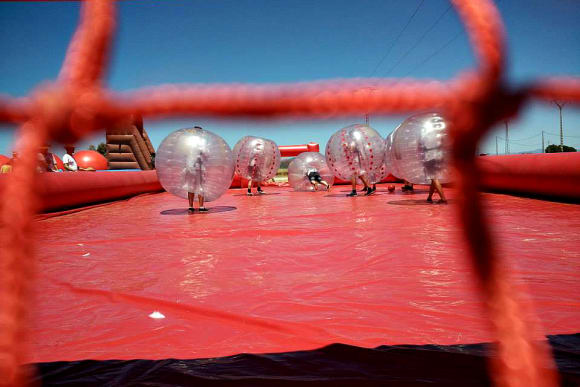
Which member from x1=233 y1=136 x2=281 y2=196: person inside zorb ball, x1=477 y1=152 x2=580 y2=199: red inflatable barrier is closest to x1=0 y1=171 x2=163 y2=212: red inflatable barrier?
x1=233 y1=136 x2=281 y2=196: person inside zorb ball

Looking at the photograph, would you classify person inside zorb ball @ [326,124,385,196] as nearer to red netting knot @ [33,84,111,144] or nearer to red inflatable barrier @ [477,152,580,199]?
red inflatable barrier @ [477,152,580,199]

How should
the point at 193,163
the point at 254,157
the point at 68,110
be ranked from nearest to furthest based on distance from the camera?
1. the point at 68,110
2. the point at 193,163
3. the point at 254,157

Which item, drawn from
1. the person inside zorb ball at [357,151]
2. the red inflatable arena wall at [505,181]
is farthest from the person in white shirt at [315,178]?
the red inflatable arena wall at [505,181]

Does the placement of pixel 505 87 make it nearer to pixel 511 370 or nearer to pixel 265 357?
pixel 511 370

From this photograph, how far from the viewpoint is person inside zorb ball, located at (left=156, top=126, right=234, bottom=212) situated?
11.6ft

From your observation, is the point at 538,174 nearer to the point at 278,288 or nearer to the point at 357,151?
the point at 357,151

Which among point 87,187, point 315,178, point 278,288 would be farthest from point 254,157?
point 278,288

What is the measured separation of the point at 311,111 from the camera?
50cm

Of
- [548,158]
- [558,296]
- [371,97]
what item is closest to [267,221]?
[558,296]

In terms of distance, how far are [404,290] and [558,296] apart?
52cm

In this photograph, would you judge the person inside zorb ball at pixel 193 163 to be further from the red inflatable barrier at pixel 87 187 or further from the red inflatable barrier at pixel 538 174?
the red inflatable barrier at pixel 538 174

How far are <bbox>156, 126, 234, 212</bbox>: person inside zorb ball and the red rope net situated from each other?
3.08 m

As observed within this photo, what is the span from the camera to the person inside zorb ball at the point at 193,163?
3535mm

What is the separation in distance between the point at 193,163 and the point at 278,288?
2336mm
